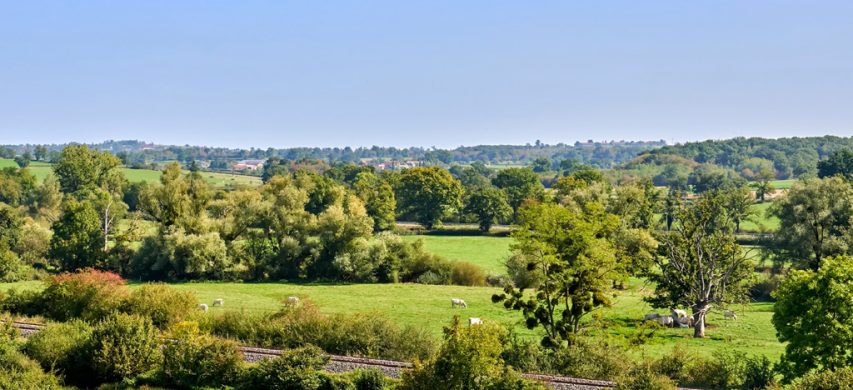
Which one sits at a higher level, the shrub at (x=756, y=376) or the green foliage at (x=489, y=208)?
the green foliage at (x=489, y=208)

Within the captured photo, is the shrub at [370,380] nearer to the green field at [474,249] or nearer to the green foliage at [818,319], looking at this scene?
the green foliage at [818,319]

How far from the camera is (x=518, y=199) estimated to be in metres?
92.3

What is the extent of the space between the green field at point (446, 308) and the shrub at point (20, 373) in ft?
33.9

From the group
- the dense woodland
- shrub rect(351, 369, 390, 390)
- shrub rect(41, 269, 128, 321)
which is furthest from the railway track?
shrub rect(41, 269, 128, 321)

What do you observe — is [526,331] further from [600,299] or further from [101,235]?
[101,235]

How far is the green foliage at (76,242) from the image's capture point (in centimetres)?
5722

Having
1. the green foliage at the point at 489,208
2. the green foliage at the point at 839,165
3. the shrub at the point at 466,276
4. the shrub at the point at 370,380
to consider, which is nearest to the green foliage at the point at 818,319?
the shrub at the point at 370,380

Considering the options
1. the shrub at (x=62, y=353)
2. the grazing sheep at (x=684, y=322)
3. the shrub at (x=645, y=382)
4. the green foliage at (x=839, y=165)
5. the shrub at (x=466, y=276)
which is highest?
the green foliage at (x=839, y=165)

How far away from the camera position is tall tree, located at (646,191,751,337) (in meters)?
35.8

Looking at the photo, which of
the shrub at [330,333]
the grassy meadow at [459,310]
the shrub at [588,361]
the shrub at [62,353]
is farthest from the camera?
the grassy meadow at [459,310]

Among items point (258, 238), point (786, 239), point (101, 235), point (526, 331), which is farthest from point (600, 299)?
point (101, 235)

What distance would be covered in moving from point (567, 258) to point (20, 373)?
2046 cm

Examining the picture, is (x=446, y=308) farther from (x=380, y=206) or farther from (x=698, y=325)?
(x=380, y=206)

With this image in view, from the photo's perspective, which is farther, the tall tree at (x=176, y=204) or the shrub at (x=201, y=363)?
the tall tree at (x=176, y=204)
